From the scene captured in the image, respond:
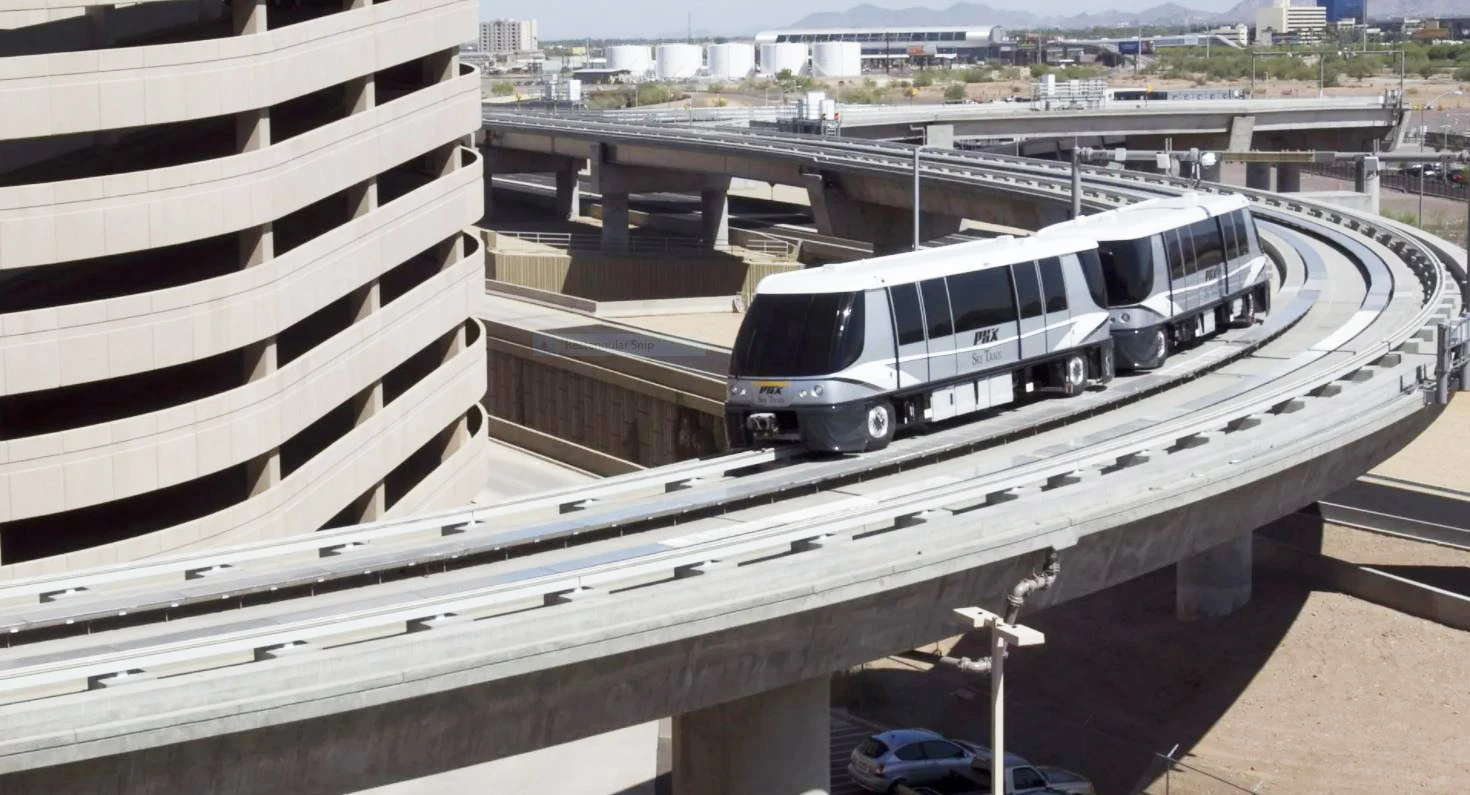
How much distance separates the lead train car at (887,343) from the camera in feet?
78.2

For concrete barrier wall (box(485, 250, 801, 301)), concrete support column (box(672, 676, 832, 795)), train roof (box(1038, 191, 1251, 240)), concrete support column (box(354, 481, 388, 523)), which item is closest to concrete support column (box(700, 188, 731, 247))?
concrete barrier wall (box(485, 250, 801, 301))

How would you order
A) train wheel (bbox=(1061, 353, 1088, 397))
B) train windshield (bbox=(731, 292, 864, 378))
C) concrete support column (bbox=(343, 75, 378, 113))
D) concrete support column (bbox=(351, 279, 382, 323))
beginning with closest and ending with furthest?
train windshield (bbox=(731, 292, 864, 378)), train wheel (bbox=(1061, 353, 1088, 397)), concrete support column (bbox=(343, 75, 378, 113)), concrete support column (bbox=(351, 279, 382, 323))

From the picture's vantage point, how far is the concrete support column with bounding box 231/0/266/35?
87.9ft

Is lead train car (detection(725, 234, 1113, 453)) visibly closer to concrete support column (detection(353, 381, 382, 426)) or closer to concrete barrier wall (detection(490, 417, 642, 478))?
concrete support column (detection(353, 381, 382, 426))

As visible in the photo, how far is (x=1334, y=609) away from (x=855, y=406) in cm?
1384

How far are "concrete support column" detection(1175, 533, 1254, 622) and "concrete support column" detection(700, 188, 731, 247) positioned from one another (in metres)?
48.5

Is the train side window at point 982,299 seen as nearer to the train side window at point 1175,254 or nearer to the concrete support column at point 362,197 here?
the train side window at point 1175,254

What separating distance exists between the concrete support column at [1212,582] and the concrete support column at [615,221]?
169 ft

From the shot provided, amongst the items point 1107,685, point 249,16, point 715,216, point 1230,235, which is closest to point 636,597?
point 249,16

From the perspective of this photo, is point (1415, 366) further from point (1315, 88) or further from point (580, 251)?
point (1315, 88)

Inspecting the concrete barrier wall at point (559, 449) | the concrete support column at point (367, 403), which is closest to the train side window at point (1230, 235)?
the concrete support column at point (367, 403)

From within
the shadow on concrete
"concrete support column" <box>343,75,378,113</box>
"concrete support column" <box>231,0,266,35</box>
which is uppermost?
"concrete support column" <box>231,0,266,35</box>

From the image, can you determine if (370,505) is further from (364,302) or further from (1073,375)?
(1073,375)

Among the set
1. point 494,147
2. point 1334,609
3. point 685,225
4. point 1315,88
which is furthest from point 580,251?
point 1315,88
